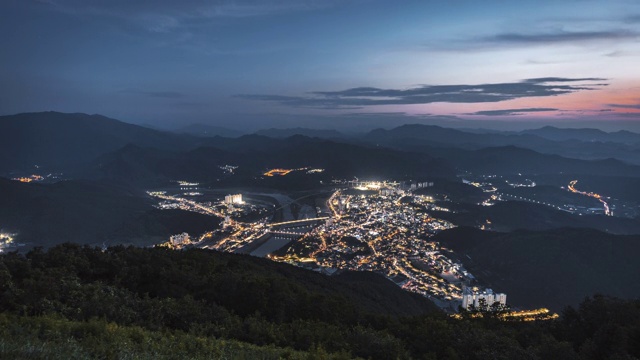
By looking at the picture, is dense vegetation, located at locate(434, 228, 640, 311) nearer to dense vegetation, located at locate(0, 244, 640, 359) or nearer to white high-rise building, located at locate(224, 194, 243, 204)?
dense vegetation, located at locate(0, 244, 640, 359)

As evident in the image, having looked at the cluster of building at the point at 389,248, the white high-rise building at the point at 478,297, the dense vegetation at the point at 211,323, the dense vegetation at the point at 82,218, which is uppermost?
the dense vegetation at the point at 211,323

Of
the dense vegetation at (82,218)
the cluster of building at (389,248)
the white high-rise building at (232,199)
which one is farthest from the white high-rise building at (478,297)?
the white high-rise building at (232,199)

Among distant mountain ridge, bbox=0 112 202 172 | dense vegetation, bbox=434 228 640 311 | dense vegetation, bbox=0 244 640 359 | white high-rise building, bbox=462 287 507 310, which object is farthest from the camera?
distant mountain ridge, bbox=0 112 202 172

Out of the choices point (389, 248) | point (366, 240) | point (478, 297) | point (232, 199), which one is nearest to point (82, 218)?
point (232, 199)

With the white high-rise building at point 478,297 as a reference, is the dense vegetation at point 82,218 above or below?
above

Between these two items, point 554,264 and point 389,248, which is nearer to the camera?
point 554,264

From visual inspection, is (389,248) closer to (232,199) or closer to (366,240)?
(366,240)

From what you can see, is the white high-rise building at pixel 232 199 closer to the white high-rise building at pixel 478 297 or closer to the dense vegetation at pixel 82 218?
the dense vegetation at pixel 82 218

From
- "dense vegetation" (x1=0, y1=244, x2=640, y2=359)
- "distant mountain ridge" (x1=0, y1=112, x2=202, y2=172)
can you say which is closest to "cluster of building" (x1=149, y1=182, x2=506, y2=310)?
"dense vegetation" (x1=0, y1=244, x2=640, y2=359)

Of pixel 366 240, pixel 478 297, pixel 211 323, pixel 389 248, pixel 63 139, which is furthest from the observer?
pixel 63 139
